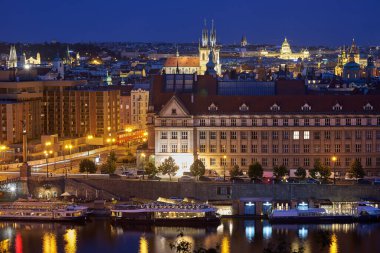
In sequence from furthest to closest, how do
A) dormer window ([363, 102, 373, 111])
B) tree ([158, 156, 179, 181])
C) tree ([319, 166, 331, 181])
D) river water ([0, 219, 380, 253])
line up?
dormer window ([363, 102, 373, 111])
tree ([158, 156, 179, 181])
tree ([319, 166, 331, 181])
river water ([0, 219, 380, 253])

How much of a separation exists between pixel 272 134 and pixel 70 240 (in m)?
11.8

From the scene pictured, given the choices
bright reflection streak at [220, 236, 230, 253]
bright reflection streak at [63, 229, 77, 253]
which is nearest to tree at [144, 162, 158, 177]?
bright reflection streak at [63, 229, 77, 253]

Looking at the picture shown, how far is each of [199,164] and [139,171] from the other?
102 inches

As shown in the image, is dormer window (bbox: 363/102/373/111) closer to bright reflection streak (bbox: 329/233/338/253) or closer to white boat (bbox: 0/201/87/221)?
bright reflection streak (bbox: 329/233/338/253)

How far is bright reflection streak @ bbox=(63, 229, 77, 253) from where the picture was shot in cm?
3577

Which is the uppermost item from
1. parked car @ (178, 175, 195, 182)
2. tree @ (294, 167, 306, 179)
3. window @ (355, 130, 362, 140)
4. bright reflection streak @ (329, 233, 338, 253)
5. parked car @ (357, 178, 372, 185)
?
window @ (355, 130, 362, 140)

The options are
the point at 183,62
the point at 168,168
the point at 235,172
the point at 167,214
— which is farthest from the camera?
the point at 183,62

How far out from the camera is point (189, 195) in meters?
42.9

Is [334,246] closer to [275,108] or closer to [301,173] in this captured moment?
[301,173]

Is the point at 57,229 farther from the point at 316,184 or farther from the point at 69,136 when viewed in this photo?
the point at 69,136

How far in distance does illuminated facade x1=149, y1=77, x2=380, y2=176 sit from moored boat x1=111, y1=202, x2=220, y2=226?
5.59 metres

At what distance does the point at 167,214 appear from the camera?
40688 mm

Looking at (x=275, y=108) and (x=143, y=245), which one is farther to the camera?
(x=275, y=108)

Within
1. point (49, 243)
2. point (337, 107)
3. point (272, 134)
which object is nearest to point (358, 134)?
point (337, 107)
